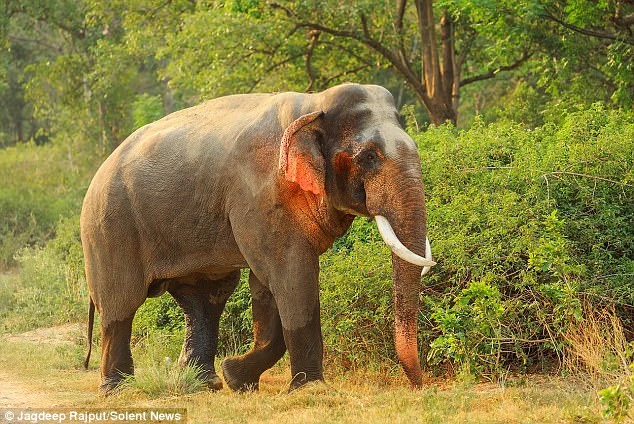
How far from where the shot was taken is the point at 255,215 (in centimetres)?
870

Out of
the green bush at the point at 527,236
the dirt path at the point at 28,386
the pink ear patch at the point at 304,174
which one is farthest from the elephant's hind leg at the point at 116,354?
the green bush at the point at 527,236

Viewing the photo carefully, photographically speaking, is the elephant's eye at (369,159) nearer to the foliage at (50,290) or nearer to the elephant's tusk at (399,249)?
the elephant's tusk at (399,249)

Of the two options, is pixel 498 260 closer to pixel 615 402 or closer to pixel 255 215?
pixel 255 215

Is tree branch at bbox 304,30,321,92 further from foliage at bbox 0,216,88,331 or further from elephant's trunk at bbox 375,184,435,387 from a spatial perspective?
elephant's trunk at bbox 375,184,435,387

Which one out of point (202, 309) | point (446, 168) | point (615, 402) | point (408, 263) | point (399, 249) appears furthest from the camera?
point (446, 168)

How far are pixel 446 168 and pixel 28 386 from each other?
4.49 metres

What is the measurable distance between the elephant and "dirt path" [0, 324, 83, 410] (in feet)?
1.91

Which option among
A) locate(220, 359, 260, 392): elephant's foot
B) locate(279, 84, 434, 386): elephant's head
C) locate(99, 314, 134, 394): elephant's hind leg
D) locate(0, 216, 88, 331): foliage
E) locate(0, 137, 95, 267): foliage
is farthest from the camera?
locate(0, 137, 95, 267): foliage

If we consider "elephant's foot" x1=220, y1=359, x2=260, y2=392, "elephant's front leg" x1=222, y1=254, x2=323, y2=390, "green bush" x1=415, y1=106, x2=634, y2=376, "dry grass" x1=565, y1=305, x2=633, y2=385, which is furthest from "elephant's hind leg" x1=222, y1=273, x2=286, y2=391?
"dry grass" x1=565, y1=305, x2=633, y2=385

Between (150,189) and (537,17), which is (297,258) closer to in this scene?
(150,189)

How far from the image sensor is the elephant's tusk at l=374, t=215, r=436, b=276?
782cm

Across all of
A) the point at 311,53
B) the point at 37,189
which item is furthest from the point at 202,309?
the point at 37,189

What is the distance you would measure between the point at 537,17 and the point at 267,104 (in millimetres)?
7947

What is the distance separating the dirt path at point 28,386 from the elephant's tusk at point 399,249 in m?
3.15
